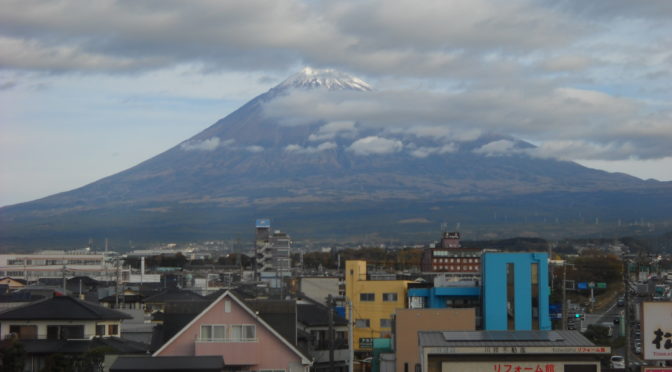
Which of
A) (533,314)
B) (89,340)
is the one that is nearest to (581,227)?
(533,314)

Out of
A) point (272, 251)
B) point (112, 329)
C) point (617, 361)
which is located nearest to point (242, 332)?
point (112, 329)

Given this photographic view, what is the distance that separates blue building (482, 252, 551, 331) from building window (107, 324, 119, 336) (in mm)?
14751

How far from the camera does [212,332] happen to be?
27453 mm

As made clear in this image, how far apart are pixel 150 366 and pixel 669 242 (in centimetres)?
5862

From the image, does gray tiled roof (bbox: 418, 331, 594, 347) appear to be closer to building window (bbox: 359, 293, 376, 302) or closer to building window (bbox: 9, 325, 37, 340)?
building window (bbox: 9, 325, 37, 340)

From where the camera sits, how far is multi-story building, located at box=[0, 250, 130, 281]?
10969cm

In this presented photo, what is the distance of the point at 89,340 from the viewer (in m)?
33.6

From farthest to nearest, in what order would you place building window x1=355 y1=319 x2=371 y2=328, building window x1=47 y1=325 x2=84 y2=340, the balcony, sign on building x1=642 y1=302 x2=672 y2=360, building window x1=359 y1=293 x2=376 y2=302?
building window x1=359 y1=293 x2=376 y2=302
building window x1=355 y1=319 x2=371 y2=328
building window x1=47 y1=325 x2=84 y2=340
the balcony
sign on building x1=642 y1=302 x2=672 y2=360

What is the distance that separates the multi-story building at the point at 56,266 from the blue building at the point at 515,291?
6675 centimetres

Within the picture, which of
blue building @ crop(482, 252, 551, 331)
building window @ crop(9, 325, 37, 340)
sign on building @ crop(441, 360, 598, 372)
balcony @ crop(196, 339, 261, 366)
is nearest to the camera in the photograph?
sign on building @ crop(441, 360, 598, 372)

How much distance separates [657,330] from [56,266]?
346 ft

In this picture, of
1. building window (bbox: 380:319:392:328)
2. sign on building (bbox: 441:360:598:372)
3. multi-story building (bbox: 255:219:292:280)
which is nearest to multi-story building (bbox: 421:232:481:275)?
multi-story building (bbox: 255:219:292:280)

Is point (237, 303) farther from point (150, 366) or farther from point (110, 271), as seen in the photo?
point (110, 271)

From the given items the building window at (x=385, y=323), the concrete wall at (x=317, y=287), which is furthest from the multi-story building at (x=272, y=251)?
the building window at (x=385, y=323)
